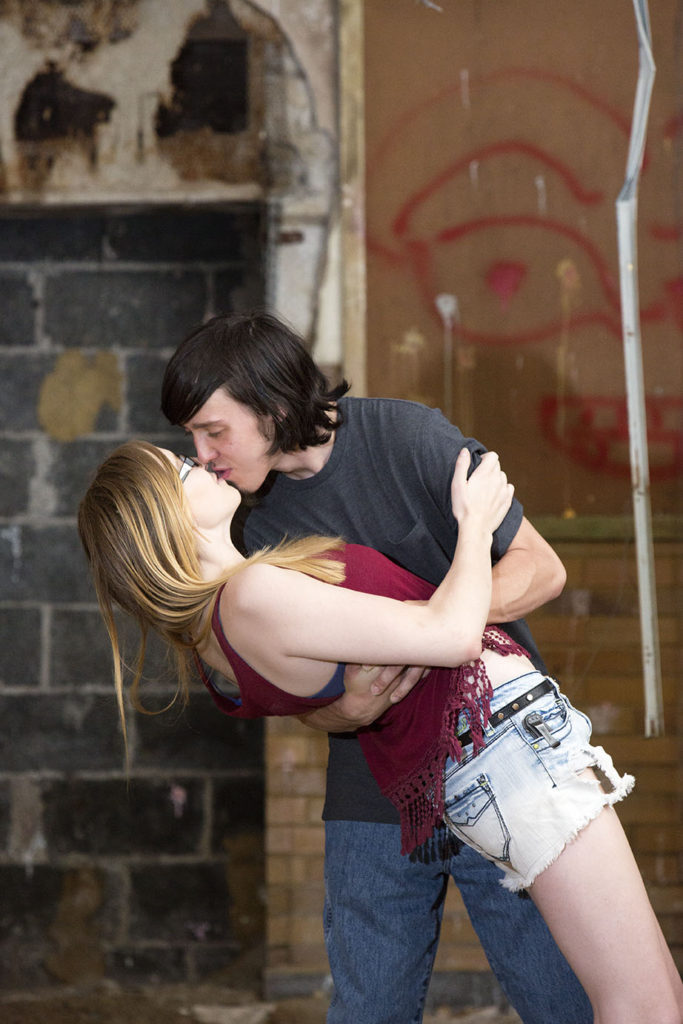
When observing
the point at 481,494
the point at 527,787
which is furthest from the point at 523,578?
the point at 527,787

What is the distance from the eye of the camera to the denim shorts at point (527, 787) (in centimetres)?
150

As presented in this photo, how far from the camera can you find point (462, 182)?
3.13m

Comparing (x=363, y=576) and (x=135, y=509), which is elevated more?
(x=135, y=509)

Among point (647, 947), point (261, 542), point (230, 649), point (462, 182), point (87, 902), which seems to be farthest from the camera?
point (87, 902)

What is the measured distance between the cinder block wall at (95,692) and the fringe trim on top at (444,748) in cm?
184

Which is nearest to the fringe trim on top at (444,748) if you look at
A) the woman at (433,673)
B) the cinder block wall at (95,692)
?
the woman at (433,673)

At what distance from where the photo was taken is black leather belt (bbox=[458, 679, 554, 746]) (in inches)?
61.8

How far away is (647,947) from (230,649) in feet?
2.42

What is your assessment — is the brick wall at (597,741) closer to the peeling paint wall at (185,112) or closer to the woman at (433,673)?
the peeling paint wall at (185,112)

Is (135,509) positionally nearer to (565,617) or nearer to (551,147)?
(565,617)

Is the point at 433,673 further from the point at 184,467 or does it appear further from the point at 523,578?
the point at 184,467

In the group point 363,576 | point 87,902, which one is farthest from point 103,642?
point 363,576

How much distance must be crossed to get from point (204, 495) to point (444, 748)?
1.88ft

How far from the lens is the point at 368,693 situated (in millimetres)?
1639
